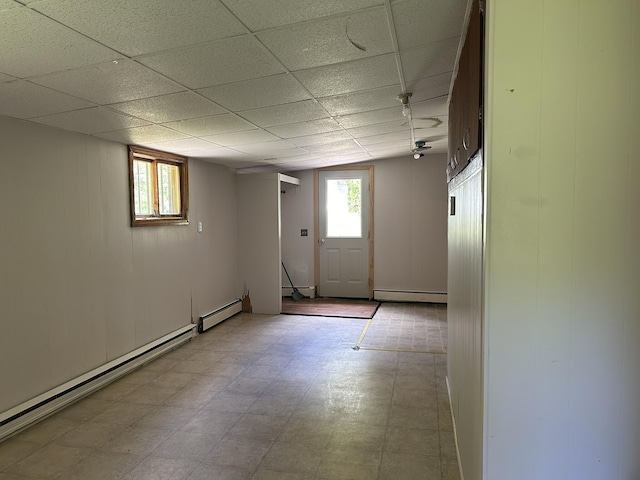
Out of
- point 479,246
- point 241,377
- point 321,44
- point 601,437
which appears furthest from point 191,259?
point 601,437

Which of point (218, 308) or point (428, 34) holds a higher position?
point (428, 34)

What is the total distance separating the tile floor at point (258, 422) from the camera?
2234 millimetres

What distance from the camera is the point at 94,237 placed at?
10.8ft

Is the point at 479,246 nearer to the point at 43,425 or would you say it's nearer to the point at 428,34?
the point at 428,34

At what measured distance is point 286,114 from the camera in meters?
2.91

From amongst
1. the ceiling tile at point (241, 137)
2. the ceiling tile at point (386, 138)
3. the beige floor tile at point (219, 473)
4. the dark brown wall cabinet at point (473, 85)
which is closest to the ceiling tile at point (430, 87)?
the dark brown wall cabinet at point (473, 85)

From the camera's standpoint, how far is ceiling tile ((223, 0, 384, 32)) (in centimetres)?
141

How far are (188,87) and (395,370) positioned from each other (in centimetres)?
280

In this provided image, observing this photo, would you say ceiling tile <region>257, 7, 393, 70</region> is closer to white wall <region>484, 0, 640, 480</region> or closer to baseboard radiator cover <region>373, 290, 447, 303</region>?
white wall <region>484, 0, 640, 480</region>

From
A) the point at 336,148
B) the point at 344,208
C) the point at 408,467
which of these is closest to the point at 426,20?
the point at 408,467

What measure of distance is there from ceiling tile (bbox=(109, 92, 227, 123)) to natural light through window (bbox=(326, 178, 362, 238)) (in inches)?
154

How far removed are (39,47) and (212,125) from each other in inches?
59.3

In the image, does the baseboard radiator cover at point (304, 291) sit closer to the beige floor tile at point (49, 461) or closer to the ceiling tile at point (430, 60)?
the beige floor tile at point (49, 461)

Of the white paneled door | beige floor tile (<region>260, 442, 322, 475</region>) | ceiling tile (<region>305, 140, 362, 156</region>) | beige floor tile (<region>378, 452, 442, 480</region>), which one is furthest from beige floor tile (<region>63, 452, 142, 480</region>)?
the white paneled door
